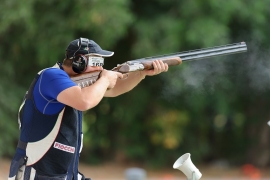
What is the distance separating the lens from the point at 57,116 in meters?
4.17

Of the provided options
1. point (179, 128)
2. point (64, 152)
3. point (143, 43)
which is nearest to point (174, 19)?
point (143, 43)

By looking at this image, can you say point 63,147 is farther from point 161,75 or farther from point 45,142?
point 161,75

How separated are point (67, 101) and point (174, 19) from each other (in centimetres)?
757

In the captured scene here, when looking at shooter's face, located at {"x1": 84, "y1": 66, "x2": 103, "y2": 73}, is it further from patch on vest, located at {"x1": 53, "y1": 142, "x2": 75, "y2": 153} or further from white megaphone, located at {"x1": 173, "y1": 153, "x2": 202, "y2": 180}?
white megaphone, located at {"x1": 173, "y1": 153, "x2": 202, "y2": 180}

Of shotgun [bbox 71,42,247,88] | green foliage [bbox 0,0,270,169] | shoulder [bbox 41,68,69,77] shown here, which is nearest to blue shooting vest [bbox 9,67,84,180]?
shoulder [bbox 41,68,69,77]

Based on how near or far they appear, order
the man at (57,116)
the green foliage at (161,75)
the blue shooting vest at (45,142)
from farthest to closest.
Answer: the green foliage at (161,75) → the blue shooting vest at (45,142) → the man at (57,116)

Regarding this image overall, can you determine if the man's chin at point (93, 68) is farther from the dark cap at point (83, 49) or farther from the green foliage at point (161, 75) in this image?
the green foliage at point (161, 75)

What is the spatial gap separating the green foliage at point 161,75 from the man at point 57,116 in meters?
6.40

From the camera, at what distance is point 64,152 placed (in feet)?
13.8

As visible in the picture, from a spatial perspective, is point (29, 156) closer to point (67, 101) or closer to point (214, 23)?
point (67, 101)

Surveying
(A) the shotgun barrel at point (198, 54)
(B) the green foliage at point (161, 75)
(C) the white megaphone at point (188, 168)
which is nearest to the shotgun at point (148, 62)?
(A) the shotgun barrel at point (198, 54)

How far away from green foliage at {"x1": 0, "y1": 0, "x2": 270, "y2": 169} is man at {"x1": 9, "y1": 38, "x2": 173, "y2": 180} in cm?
640

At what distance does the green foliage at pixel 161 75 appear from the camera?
11.1 meters

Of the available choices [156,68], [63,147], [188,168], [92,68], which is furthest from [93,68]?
[188,168]
